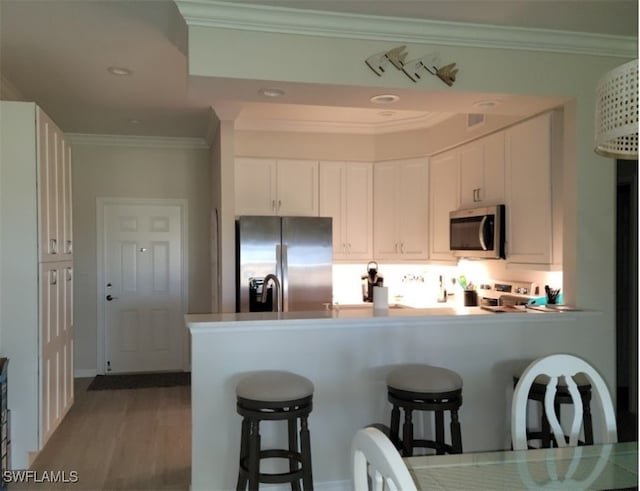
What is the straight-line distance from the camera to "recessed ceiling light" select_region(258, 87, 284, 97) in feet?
9.17

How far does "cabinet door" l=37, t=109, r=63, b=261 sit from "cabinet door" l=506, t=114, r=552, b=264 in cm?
317

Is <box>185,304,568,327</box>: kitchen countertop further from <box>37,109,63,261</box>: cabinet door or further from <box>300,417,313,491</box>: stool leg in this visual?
<box>37,109,63,261</box>: cabinet door

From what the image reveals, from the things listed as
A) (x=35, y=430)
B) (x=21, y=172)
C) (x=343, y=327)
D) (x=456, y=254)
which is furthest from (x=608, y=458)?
(x=21, y=172)

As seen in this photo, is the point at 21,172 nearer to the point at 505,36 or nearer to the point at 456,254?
the point at 505,36

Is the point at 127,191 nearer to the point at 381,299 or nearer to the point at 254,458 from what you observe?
the point at 381,299

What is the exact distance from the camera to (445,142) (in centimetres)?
462

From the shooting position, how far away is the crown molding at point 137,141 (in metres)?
5.46

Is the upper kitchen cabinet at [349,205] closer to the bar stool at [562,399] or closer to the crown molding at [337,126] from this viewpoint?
the crown molding at [337,126]

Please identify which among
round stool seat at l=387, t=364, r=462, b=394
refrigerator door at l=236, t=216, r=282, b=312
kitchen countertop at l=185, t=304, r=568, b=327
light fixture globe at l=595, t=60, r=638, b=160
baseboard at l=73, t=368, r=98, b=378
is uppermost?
light fixture globe at l=595, t=60, r=638, b=160

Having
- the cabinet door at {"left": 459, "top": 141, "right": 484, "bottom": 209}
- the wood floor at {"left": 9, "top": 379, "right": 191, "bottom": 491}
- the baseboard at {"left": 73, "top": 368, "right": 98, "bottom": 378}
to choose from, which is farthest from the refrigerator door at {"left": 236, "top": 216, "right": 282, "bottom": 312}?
the baseboard at {"left": 73, "top": 368, "right": 98, "bottom": 378}

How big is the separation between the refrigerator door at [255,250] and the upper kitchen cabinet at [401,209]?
1.22m

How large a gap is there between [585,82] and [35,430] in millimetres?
3953

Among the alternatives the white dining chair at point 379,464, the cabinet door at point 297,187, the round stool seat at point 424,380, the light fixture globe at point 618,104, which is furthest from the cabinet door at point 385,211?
the white dining chair at point 379,464

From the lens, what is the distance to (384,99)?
297 cm
